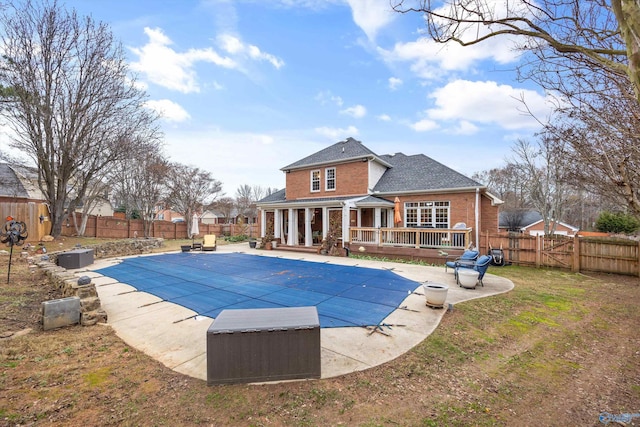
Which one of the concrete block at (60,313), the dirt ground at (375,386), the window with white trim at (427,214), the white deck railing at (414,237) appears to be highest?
the window with white trim at (427,214)

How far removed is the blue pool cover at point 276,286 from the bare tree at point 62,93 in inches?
350

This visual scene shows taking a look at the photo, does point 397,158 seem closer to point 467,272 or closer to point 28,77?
point 467,272

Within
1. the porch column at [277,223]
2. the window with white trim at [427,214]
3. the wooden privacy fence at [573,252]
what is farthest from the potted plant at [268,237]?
the wooden privacy fence at [573,252]

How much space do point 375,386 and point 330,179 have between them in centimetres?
1588

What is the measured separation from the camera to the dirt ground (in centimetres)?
266

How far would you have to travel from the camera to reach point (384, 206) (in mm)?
15625

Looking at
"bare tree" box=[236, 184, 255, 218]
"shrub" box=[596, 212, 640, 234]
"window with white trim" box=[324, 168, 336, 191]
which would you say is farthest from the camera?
"bare tree" box=[236, 184, 255, 218]

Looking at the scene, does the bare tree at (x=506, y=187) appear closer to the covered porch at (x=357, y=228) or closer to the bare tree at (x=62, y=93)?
the covered porch at (x=357, y=228)

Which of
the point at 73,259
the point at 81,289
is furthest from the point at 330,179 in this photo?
the point at 81,289

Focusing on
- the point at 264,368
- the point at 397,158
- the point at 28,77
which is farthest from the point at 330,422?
the point at 28,77

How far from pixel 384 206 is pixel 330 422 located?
13789mm

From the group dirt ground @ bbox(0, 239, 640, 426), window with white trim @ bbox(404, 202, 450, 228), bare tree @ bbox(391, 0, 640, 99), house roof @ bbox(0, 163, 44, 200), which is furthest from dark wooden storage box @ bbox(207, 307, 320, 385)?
house roof @ bbox(0, 163, 44, 200)

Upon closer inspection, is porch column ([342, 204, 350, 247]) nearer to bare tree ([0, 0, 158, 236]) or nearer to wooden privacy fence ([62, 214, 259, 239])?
bare tree ([0, 0, 158, 236])

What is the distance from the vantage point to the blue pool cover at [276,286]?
19.4ft
